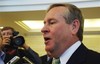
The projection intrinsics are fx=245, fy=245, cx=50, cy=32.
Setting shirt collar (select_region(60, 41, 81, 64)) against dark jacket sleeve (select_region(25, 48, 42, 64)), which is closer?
shirt collar (select_region(60, 41, 81, 64))

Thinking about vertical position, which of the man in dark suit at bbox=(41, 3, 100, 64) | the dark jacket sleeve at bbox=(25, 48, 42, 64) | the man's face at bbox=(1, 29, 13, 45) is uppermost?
the man in dark suit at bbox=(41, 3, 100, 64)

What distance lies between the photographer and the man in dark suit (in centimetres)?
121

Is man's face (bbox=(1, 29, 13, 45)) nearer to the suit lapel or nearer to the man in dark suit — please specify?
the man in dark suit

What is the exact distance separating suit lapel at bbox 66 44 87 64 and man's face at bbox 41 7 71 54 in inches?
3.2

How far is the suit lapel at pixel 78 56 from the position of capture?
3.87 feet

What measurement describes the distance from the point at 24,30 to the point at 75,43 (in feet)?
13.4

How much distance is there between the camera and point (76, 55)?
1206 mm

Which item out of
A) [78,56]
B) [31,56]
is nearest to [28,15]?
[31,56]

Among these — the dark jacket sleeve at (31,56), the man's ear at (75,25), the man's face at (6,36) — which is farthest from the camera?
the man's face at (6,36)

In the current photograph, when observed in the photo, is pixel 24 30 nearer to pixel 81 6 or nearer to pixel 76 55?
pixel 81 6

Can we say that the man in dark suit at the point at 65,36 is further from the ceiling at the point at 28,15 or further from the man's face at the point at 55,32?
the ceiling at the point at 28,15

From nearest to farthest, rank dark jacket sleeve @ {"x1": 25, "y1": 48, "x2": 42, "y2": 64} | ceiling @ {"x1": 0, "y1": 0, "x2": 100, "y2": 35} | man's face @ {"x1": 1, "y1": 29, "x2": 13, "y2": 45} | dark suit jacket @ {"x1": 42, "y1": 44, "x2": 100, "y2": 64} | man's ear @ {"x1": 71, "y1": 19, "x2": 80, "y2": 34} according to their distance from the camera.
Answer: dark suit jacket @ {"x1": 42, "y1": 44, "x2": 100, "y2": 64} < man's ear @ {"x1": 71, "y1": 19, "x2": 80, "y2": 34} < dark jacket sleeve @ {"x1": 25, "y1": 48, "x2": 42, "y2": 64} < man's face @ {"x1": 1, "y1": 29, "x2": 13, "y2": 45} < ceiling @ {"x1": 0, "y1": 0, "x2": 100, "y2": 35}

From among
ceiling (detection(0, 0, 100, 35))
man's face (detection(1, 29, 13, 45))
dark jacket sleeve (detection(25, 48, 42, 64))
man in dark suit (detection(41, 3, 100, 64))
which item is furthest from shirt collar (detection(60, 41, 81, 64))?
ceiling (detection(0, 0, 100, 35))

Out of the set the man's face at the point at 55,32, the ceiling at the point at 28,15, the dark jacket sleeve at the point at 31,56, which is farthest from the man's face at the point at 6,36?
the ceiling at the point at 28,15
